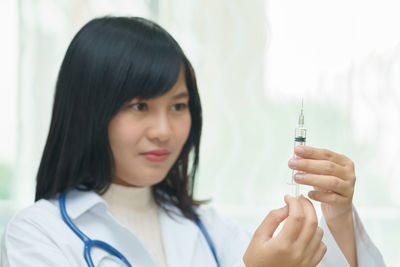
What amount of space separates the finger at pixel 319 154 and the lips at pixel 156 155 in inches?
13.9

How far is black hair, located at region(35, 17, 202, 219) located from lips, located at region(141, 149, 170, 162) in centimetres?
10

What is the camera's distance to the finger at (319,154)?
3.02 ft

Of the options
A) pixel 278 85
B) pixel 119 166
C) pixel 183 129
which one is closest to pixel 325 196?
pixel 183 129

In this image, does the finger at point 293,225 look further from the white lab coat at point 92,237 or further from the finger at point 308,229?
the white lab coat at point 92,237

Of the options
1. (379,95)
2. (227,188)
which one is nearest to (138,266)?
(227,188)

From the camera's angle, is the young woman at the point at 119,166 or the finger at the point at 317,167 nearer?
the finger at the point at 317,167

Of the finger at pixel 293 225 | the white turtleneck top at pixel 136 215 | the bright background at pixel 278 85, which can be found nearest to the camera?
the finger at pixel 293 225

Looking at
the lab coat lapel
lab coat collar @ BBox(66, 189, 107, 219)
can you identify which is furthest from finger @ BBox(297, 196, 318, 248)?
lab coat collar @ BBox(66, 189, 107, 219)

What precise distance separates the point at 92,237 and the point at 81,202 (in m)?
0.09

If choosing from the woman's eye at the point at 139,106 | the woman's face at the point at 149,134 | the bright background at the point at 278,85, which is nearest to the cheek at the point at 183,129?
the woman's face at the point at 149,134

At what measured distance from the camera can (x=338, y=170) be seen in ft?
A: 3.14

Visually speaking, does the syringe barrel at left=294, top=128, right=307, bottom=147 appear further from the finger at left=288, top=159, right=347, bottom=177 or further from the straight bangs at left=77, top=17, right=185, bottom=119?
the straight bangs at left=77, top=17, right=185, bottom=119

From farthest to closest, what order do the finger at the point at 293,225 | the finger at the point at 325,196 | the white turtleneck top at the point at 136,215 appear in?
the white turtleneck top at the point at 136,215
the finger at the point at 325,196
the finger at the point at 293,225

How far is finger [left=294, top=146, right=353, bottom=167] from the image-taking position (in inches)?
36.3
